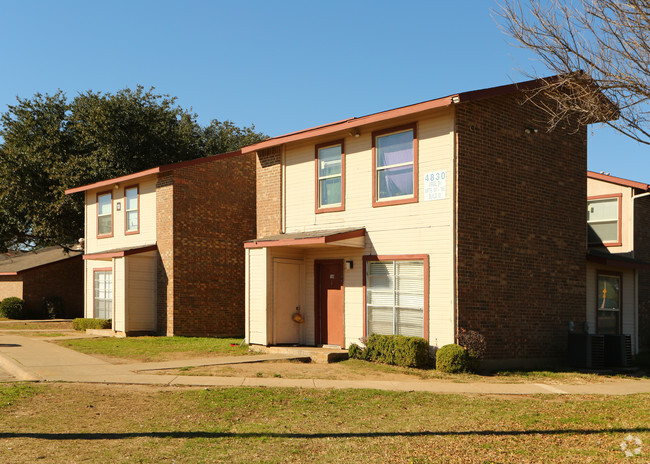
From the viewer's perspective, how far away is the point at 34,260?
3588 centimetres

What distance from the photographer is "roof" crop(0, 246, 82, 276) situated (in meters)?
33.4

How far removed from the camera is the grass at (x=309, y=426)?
7035 mm

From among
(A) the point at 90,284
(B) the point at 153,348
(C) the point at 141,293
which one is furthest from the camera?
(A) the point at 90,284

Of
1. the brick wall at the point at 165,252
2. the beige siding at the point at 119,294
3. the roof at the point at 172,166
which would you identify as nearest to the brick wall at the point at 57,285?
the roof at the point at 172,166

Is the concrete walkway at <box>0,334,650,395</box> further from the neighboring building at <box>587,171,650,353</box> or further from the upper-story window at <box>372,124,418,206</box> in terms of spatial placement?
the neighboring building at <box>587,171,650,353</box>

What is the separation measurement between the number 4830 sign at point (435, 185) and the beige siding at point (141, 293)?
1141cm

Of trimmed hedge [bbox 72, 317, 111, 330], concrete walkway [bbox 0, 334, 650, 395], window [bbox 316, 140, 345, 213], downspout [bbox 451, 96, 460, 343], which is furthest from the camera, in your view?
trimmed hedge [bbox 72, 317, 111, 330]

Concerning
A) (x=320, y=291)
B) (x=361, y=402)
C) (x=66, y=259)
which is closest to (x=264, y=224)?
(x=320, y=291)

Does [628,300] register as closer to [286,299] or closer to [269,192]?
[286,299]

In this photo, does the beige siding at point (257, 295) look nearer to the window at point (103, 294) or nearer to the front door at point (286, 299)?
the front door at point (286, 299)

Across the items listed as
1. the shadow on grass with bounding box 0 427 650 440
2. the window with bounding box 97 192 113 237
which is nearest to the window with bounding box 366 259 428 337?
the shadow on grass with bounding box 0 427 650 440

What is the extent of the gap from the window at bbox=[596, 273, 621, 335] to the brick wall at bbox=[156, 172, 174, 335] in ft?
43.0

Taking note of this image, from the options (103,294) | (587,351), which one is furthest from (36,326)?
(587,351)

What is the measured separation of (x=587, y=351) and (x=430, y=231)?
495 centimetres
